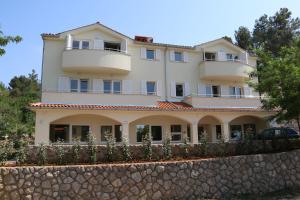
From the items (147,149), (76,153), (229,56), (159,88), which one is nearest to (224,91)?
(229,56)

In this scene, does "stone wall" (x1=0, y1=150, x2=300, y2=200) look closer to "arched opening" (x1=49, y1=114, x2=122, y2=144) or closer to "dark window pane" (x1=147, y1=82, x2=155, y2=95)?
"arched opening" (x1=49, y1=114, x2=122, y2=144)

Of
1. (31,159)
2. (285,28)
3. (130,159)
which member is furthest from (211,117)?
(285,28)

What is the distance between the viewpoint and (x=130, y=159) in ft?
39.5

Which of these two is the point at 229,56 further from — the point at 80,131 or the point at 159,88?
the point at 80,131

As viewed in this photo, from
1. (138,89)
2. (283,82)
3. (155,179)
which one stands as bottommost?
(155,179)

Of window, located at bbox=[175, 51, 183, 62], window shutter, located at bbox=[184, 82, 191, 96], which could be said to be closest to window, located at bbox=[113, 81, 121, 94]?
window shutter, located at bbox=[184, 82, 191, 96]

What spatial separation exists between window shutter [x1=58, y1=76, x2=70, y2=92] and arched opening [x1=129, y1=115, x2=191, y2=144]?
232 inches

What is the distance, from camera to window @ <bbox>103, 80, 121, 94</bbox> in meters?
25.3

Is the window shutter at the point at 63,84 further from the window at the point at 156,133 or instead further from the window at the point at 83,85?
the window at the point at 156,133

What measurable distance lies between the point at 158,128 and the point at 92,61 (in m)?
7.79

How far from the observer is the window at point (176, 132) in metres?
26.0

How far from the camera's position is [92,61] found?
2373 centimetres

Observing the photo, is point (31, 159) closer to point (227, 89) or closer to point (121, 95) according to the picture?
Result: point (121, 95)

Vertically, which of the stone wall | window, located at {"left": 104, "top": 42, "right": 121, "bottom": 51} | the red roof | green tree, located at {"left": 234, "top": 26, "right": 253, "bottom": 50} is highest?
green tree, located at {"left": 234, "top": 26, "right": 253, "bottom": 50}
